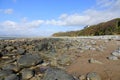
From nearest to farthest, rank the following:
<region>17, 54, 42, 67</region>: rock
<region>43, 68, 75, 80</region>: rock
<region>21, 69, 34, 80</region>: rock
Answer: <region>43, 68, 75, 80</region>: rock → <region>21, 69, 34, 80</region>: rock → <region>17, 54, 42, 67</region>: rock

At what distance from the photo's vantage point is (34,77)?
7.85 m

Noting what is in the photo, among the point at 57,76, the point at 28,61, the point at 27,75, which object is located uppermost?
the point at 28,61

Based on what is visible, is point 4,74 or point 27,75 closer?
point 27,75

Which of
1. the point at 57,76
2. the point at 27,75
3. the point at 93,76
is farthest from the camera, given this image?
the point at 27,75

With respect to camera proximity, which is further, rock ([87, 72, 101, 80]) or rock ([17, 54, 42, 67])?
rock ([17, 54, 42, 67])

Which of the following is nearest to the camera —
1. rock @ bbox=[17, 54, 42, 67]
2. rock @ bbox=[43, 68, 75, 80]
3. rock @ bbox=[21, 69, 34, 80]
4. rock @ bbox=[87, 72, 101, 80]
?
rock @ bbox=[43, 68, 75, 80]

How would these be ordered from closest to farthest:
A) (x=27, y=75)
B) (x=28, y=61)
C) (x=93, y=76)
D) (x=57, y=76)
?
(x=57, y=76) → (x=93, y=76) → (x=27, y=75) → (x=28, y=61)

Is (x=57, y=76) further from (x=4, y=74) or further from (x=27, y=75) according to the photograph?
(x=4, y=74)

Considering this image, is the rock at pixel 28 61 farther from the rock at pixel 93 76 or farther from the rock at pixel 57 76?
the rock at pixel 93 76

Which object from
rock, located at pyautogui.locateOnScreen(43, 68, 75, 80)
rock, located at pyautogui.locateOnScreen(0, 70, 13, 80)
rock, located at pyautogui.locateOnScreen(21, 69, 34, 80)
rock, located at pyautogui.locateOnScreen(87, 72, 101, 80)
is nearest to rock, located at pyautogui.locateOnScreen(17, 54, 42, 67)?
rock, located at pyautogui.locateOnScreen(0, 70, 13, 80)

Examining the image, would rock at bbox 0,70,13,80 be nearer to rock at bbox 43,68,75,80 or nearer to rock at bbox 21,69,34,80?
rock at bbox 21,69,34,80

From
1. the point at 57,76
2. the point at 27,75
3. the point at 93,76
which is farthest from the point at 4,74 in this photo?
the point at 93,76

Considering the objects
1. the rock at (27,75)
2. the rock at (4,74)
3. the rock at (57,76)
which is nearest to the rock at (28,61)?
the rock at (4,74)

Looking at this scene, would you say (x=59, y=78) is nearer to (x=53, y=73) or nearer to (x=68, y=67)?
(x=53, y=73)
